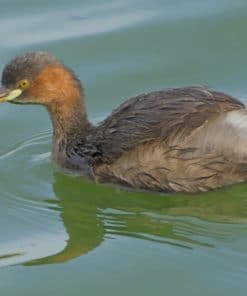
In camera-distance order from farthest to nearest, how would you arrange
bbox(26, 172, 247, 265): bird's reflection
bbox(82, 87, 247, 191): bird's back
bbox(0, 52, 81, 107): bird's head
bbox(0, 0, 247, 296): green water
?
bbox(0, 52, 81, 107): bird's head, bbox(82, 87, 247, 191): bird's back, bbox(26, 172, 247, 265): bird's reflection, bbox(0, 0, 247, 296): green water

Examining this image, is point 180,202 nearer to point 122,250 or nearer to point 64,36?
point 122,250

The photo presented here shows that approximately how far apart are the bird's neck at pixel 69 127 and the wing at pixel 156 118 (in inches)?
9.8

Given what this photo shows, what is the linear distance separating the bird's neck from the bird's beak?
10.3 inches

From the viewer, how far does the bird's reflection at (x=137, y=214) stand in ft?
21.2

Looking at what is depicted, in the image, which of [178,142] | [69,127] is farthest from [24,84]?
[178,142]

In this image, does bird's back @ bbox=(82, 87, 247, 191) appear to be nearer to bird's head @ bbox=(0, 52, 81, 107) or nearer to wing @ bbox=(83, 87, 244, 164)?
wing @ bbox=(83, 87, 244, 164)

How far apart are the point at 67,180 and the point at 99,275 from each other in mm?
1436

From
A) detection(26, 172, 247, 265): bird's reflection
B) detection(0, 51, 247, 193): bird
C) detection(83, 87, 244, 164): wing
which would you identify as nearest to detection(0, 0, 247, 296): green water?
detection(26, 172, 247, 265): bird's reflection

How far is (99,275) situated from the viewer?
6.08m

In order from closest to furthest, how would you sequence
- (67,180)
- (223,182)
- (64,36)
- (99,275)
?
(99,275) < (223,182) < (67,180) < (64,36)

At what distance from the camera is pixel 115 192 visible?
7156 millimetres

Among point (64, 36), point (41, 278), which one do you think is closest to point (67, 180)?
point (41, 278)

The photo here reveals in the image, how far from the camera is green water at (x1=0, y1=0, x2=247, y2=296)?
19.9 ft

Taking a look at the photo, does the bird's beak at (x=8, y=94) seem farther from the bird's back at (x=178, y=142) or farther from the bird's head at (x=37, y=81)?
the bird's back at (x=178, y=142)
